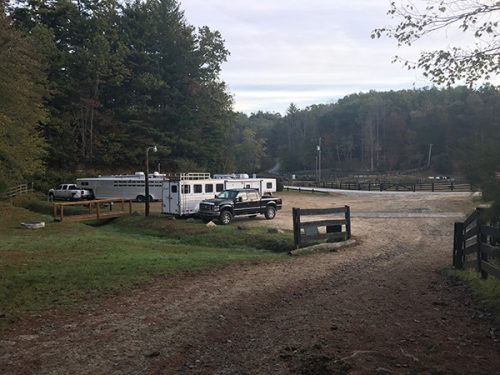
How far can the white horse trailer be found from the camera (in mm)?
39062

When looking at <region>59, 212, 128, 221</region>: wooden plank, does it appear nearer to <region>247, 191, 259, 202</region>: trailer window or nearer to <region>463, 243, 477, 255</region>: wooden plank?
<region>247, 191, 259, 202</region>: trailer window

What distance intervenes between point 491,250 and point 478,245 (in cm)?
94

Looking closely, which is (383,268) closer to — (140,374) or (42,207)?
(140,374)

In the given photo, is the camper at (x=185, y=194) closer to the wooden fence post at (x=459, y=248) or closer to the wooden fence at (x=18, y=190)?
the wooden fence at (x=18, y=190)

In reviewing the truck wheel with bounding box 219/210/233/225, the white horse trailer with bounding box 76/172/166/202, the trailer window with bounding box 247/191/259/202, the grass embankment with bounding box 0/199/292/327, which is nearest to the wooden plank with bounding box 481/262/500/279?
the grass embankment with bounding box 0/199/292/327

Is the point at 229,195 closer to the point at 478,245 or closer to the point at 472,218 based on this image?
the point at 472,218

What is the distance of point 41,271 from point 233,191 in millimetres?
14945

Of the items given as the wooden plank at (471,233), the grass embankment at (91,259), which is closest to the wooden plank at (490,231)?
the wooden plank at (471,233)

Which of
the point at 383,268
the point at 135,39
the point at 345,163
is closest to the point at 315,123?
the point at 345,163

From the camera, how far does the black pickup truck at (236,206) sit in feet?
75.9

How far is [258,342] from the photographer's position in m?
5.65

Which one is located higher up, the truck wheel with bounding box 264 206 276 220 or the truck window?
the truck window

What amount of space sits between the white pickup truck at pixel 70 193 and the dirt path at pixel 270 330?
34.3m

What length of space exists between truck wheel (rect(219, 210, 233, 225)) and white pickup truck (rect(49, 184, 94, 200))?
22412mm
